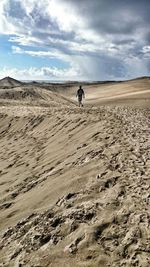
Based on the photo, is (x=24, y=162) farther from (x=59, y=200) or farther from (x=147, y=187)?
(x=147, y=187)

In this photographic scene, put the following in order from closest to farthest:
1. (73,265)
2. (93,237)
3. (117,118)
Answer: (73,265) → (93,237) → (117,118)

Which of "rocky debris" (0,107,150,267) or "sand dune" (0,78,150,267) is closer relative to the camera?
"rocky debris" (0,107,150,267)

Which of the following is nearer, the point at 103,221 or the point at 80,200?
the point at 103,221

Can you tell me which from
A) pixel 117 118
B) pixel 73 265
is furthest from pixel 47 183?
pixel 117 118

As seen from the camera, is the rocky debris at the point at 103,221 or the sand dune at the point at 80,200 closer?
the rocky debris at the point at 103,221

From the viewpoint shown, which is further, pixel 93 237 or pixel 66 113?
pixel 66 113

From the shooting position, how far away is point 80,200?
29.7ft

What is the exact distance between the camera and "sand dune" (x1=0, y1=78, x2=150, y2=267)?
715cm

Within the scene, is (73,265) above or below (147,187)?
below

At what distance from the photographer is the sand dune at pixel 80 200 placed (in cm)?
715

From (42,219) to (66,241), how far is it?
1.33m

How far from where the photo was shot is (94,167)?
11.0 meters

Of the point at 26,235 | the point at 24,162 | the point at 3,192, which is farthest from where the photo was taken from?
the point at 24,162

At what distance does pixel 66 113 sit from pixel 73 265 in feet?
55.0
